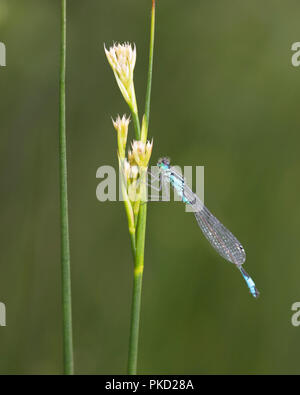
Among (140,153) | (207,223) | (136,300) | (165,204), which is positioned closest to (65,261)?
(136,300)

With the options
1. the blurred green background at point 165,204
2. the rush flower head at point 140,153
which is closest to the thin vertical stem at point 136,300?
the rush flower head at point 140,153

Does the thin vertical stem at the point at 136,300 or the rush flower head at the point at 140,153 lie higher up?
the rush flower head at the point at 140,153

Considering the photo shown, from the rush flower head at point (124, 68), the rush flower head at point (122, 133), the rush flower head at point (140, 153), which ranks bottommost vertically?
the rush flower head at point (140, 153)

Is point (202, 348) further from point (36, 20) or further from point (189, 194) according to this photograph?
point (36, 20)

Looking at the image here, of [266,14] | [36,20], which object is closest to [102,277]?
[36,20]

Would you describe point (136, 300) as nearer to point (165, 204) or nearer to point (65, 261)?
point (65, 261)

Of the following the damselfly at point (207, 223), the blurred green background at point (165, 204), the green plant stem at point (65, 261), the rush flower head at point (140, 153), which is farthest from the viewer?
the blurred green background at point (165, 204)

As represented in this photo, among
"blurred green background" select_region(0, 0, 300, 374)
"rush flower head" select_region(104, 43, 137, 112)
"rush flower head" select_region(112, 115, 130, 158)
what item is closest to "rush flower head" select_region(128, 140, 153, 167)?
"rush flower head" select_region(112, 115, 130, 158)

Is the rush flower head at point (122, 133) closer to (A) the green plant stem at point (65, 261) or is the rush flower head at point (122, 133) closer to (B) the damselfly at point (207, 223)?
(A) the green plant stem at point (65, 261)
